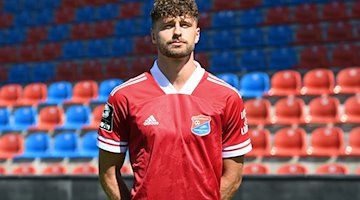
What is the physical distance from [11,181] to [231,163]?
5.74 meters

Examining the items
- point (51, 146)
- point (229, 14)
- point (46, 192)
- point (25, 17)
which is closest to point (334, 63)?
point (229, 14)

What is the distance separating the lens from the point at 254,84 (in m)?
10.3

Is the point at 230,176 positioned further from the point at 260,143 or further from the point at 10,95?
the point at 10,95

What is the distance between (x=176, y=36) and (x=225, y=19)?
11.3 meters

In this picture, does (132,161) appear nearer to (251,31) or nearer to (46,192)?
(46,192)

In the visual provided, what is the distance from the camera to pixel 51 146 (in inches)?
421

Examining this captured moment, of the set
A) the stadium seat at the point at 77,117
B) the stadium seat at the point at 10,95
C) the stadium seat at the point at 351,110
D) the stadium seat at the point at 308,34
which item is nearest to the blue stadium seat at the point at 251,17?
the stadium seat at the point at 308,34

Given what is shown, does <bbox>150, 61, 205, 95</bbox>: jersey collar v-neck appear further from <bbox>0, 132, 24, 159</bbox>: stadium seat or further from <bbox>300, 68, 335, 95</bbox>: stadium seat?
<bbox>0, 132, 24, 159</bbox>: stadium seat

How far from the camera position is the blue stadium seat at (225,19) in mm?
13602

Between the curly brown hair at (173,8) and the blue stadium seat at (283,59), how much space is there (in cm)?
912

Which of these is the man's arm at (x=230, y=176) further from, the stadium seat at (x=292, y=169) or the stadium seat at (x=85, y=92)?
the stadium seat at (x=85, y=92)

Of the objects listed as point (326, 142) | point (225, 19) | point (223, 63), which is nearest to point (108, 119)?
point (326, 142)

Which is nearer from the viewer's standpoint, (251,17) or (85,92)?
(85,92)

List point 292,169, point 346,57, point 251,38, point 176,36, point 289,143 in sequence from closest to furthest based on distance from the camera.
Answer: point 176,36 < point 292,169 < point 289,143 < point 346,57 < point 251,38
